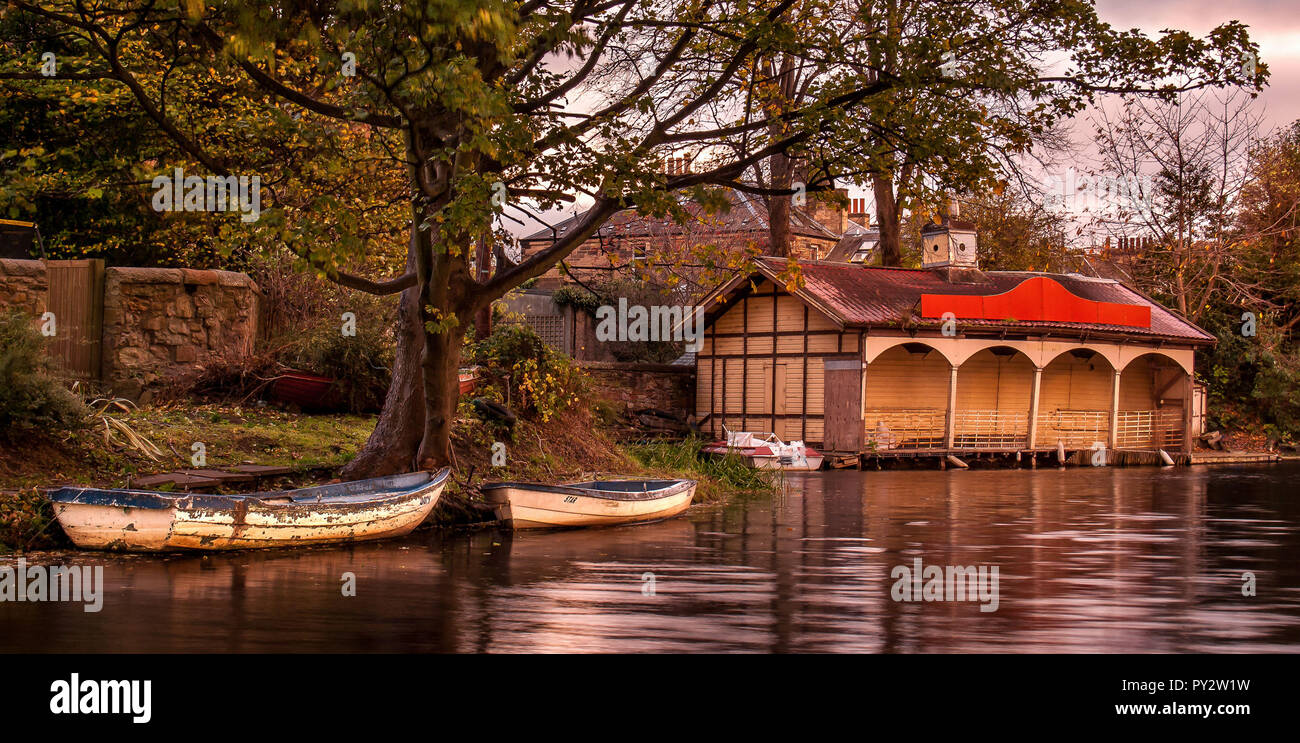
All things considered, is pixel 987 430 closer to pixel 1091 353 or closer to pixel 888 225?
pixel 1091 353

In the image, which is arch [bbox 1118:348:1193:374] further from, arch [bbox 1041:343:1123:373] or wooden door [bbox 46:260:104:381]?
wooden door [bbox 46:260:104:381]

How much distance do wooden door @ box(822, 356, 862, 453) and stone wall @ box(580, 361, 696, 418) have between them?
5471 mm

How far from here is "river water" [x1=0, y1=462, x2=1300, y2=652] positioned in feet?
29.7

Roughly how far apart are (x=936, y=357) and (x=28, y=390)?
27.3 m

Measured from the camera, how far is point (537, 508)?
16.1 meters

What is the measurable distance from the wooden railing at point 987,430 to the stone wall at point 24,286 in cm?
2517

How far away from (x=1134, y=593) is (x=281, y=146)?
502 inches

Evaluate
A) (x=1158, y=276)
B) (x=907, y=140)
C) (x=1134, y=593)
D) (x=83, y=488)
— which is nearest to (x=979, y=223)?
(x=1158, y=276)

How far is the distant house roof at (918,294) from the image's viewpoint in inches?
1233

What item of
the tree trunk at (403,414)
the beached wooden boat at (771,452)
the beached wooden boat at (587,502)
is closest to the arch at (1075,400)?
→ the beached wooden boat at (771,452)

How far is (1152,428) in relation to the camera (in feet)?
130

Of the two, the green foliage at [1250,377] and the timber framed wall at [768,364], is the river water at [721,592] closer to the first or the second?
the timber framed wall at [768,364]
